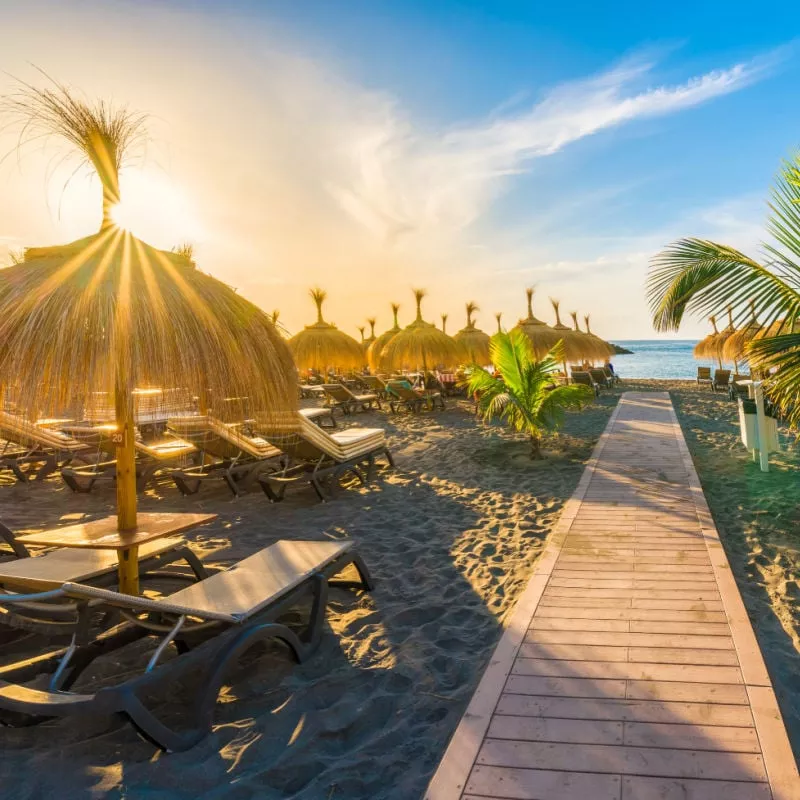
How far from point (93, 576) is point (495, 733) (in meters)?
2.33

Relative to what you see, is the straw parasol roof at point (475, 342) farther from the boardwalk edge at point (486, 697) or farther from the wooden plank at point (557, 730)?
the wooden plank at point (557, 730)

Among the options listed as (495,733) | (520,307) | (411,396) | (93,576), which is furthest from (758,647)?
(520,307)

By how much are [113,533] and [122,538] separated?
7.0 inches

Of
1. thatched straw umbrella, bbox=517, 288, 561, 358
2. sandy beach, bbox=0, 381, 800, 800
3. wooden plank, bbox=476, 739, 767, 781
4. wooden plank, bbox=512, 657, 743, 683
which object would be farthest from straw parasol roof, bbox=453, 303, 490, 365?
wooden plank, bbox=476, 739, 767, 781

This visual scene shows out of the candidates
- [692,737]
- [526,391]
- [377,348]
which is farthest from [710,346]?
[692,737]

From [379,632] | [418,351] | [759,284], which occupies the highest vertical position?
[759,284]

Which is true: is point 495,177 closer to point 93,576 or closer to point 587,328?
point 93,576

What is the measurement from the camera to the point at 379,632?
3111 millimetres

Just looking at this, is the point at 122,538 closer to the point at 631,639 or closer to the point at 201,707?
the point at 201,707

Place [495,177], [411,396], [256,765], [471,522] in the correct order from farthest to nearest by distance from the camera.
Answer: [411,396] < [495,177] < [471,522] < [256,765]

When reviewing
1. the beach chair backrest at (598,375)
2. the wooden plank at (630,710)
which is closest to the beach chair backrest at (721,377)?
the beach chair backrest at (598,375)

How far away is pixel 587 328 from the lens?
3662 centimetres

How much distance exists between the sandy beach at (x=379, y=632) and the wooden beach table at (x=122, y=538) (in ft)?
1.56

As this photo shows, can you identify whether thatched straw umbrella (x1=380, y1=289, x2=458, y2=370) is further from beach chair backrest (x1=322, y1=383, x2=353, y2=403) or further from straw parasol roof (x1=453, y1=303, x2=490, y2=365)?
straw parasol roof (x1=453, y1=303, x2=490, y2=365)
